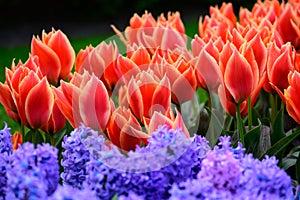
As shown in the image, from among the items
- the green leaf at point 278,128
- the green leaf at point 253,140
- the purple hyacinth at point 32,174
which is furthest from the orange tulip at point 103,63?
the purple hyacinth at point 32,174

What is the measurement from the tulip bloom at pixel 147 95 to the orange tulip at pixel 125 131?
0.21ft

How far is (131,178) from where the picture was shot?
142 centimetres

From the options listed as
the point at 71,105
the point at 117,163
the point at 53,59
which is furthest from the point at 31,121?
the point at 117,163

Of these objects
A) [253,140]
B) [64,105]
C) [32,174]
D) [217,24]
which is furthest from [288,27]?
[32,174]

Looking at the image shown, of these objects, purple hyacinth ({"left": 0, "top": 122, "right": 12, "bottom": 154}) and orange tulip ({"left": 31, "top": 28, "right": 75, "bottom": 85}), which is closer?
purple hyacinth ({"left": 0, "top": 122, "right": 12, "bottom": 154})

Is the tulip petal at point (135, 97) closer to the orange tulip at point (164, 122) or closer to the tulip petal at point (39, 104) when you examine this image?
the orange tulip at point (164, 122)

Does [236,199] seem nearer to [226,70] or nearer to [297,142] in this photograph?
[226,70]

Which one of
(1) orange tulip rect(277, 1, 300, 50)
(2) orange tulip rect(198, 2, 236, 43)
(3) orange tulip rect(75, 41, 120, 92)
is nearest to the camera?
(3) orange tulip rect(75, 41, 120, 92)

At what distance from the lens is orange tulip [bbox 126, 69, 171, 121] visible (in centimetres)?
186

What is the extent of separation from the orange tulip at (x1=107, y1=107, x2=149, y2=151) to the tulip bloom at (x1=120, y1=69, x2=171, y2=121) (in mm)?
65

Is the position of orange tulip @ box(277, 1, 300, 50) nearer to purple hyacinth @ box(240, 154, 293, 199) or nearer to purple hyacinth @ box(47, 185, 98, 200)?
purple hyacinth @ box(240, 154, 293, 199)

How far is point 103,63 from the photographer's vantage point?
2.26 metres

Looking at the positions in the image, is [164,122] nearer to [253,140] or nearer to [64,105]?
[64,105]

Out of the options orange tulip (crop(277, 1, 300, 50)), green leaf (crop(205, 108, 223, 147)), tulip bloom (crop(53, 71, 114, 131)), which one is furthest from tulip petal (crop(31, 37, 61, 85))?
orange tulip (crop(277, 1, 300, 50))
